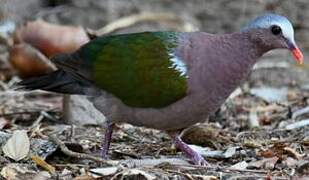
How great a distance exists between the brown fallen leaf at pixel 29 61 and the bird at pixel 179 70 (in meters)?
1.98

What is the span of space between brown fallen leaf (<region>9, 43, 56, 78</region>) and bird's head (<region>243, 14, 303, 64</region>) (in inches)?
96.6

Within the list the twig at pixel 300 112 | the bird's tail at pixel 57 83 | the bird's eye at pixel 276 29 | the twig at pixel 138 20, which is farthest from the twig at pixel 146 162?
the twig at pixel 138 20

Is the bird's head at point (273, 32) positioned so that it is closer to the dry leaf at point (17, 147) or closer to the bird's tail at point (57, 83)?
the bird's tail at point (57, 83)

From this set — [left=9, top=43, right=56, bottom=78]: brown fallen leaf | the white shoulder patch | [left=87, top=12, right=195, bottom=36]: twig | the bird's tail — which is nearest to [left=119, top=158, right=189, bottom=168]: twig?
the white shoulder patch

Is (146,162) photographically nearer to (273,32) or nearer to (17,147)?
(17,147)

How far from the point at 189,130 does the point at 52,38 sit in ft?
6.58

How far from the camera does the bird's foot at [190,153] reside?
4227mm

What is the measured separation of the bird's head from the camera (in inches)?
162

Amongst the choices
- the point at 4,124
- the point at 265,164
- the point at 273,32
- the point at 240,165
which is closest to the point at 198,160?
the point at 240,165

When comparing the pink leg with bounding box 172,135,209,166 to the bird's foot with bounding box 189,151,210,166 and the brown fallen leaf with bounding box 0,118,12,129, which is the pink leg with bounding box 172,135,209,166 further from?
the brown fallen leaf with bounding box 0,118,12,129

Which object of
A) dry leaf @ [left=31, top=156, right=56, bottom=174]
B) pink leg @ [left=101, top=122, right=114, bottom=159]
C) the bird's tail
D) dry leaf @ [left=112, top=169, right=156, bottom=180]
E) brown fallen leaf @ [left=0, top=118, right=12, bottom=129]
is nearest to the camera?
dry leaf @ [left=112, top=169, right=156, bottom=180]

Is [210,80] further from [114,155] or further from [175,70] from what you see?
[114,155]

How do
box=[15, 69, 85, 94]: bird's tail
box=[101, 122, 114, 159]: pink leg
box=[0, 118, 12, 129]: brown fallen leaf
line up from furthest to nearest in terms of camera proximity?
box=[0, 118, 12, 129]: brown fallen leaf → box=[15, 69, 85, 94]: bird's tail → box=[101, 122, 114, 159]: pink leg

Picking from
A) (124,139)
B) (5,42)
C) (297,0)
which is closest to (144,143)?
(124,139)
